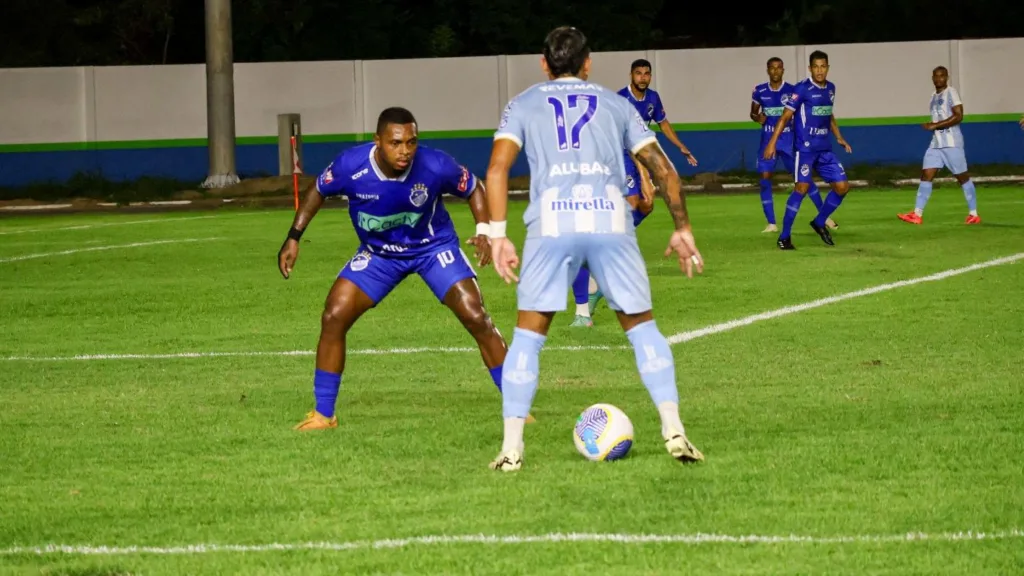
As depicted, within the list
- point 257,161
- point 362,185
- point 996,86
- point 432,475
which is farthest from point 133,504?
point 996,86

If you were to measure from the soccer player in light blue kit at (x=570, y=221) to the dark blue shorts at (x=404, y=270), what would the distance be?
1632mm

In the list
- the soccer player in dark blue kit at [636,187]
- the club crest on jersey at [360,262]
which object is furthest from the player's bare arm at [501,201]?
the soccer player in dark blue kit at [636,187]

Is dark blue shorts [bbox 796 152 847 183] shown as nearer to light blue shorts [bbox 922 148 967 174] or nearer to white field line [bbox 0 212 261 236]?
light blue shorts [bbox 922 148 967 174]

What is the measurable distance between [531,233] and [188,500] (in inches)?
72.9

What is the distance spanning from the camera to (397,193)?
A: 29.7 ft

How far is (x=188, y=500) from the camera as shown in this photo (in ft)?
23.6

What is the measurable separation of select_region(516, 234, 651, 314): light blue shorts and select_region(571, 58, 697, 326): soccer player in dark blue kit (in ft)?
11.6

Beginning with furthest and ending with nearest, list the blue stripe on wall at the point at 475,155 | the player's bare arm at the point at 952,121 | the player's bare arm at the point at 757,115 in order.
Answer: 1. the blue stripe on wall at the point at 475,155
2. the player's bare arm at the point at 757,115
3. the player's bare arm at the point at 952,121

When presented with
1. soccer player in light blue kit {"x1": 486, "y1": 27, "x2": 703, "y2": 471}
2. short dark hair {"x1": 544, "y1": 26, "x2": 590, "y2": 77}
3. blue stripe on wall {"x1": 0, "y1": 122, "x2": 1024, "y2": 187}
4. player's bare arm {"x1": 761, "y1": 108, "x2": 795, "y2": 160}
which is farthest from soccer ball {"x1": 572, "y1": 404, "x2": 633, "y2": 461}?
blue stripe on wall {"x1": 0, "y1": 122, "x2": 1024, "y2": 187}

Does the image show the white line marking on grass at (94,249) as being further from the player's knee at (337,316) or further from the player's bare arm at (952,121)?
the player's knee at (337,316)

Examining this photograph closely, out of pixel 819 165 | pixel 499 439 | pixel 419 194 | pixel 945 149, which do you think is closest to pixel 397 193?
pixel 419 194

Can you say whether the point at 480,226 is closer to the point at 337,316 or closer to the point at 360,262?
the point at 360,262

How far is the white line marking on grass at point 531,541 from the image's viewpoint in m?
6.23

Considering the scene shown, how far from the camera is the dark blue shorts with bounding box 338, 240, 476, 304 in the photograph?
923cm
